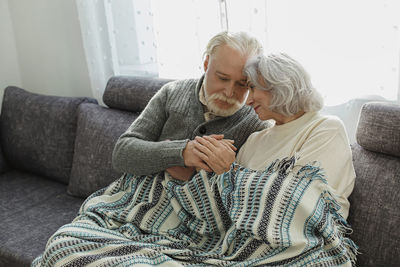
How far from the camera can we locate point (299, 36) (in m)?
1.88

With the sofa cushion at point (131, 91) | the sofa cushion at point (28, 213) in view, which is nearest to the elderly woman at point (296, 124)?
the sofa cushion at point (131, 91)

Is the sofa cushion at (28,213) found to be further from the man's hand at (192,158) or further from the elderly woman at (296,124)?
the elderly woman at (296,124)

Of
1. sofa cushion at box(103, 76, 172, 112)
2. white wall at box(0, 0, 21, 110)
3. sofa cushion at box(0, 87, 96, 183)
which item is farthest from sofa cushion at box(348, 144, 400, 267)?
white wall at box(0, 0, 21, 110)

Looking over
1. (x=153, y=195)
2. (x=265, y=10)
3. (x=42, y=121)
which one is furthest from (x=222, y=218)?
(x=42, y=121)

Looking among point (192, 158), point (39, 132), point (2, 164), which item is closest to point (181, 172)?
point (192, 158)

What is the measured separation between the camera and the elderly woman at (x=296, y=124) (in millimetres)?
1452

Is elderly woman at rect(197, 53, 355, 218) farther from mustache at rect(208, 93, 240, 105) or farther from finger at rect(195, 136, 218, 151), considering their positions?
mustache at rect(208, 93, 240, 105)

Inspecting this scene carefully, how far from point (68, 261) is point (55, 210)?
88 centimetres

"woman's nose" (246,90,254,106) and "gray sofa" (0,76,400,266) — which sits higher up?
"woman's nose" (246,90,254,106)

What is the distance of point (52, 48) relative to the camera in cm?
297

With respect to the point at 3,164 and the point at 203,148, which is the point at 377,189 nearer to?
the point at 203,148

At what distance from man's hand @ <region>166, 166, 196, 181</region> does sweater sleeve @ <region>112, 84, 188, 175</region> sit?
4cm

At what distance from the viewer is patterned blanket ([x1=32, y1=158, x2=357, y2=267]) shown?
1.34m

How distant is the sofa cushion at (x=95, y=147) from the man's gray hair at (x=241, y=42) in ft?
2.53
